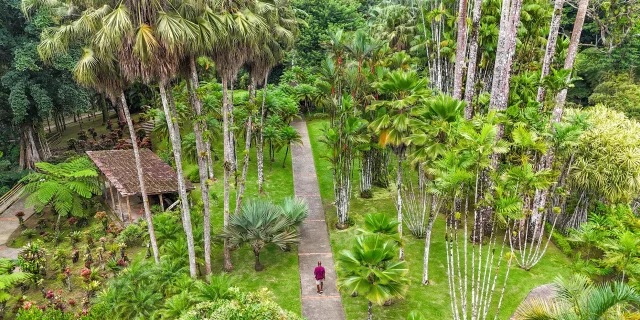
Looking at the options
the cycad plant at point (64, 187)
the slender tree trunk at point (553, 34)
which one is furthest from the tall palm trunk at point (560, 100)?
the cycad plant at point (64, 187)

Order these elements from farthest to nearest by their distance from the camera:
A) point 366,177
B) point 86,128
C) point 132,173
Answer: point 86,128 < point 366,177 < point 132,173

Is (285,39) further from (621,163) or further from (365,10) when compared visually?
(365,10)

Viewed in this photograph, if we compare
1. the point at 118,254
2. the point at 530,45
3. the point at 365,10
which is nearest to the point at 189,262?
the point at 118,254

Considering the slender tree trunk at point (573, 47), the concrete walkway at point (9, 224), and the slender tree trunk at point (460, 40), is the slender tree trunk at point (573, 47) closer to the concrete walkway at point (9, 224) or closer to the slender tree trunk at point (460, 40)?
the slender tree trunk at point (460, 40)

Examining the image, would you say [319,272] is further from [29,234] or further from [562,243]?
[29,234]

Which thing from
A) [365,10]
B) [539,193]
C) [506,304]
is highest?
[365,10]

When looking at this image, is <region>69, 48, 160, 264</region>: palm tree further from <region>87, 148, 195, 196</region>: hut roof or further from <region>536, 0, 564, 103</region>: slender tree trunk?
<region>536, 0, 564, 103</region>: slender tree trunk

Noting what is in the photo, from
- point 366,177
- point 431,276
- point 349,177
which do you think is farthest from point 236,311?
point 366,177
